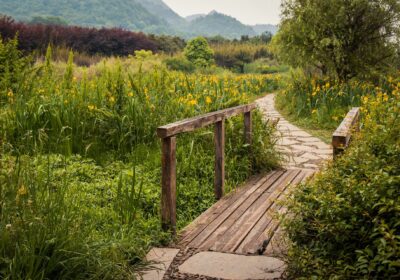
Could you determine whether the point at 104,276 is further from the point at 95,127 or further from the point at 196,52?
the point at 196,52

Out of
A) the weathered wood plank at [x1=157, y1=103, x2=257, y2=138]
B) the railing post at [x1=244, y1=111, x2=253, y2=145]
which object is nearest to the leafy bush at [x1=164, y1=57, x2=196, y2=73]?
the railing post at [x1=244, y1=111, x2=253, y2=145]

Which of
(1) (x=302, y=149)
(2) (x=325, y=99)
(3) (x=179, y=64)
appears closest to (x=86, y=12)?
(3) (x=179, y=64)

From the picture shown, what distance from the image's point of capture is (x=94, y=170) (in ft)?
15.5

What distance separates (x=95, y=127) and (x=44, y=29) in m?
15.8

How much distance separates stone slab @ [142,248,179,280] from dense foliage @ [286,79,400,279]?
83 cm

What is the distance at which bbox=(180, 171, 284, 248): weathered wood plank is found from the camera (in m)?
3.48

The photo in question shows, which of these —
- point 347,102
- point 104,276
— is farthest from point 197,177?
point 347,102

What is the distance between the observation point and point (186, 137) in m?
5.35

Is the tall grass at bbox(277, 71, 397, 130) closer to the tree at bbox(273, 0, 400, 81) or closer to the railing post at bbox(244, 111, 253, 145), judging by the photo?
the tree at bbox(273, 0, 400, 81)

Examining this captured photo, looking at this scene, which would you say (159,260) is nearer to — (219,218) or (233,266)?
(233,266)

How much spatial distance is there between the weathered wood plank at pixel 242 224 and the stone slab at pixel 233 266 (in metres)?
0.17

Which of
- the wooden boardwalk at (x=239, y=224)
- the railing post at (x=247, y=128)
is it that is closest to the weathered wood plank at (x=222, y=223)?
the wooden boardwalk at (x=239, y=224)

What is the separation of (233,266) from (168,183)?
0.83 m

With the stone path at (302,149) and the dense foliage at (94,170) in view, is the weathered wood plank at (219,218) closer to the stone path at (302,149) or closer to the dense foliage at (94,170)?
the dense foliage at (94,170)
